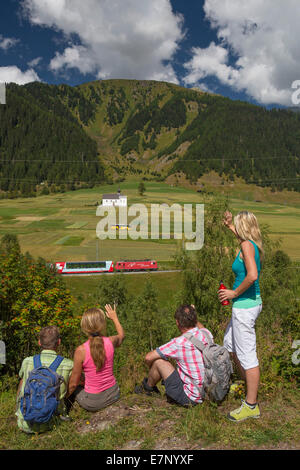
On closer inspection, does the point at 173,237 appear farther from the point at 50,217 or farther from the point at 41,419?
the point at 41,419

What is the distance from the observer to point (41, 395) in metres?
3.54

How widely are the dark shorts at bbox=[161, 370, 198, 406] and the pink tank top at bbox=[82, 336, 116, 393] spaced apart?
33.0 inches

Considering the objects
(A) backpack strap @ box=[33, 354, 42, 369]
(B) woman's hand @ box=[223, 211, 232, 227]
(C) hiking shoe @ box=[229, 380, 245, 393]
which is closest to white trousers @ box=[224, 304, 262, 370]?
(C) hiking shoe @ box=[229, 380, 245, 393]

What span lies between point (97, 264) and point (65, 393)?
2194 inches

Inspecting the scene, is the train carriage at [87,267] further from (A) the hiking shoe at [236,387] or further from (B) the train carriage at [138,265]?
(A) the hiking shoe at [236,387]

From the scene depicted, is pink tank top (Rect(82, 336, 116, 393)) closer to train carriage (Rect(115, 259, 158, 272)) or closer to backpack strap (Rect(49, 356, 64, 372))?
backpack strap (Rect(49, 356, 64, 372))

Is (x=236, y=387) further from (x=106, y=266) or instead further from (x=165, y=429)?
(x=106, y=266)

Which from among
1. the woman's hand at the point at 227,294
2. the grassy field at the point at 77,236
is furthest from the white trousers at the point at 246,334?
the grassy field at the point at 77,236

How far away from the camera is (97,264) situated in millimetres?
58750

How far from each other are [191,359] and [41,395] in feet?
6.21

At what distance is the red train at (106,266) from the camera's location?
57.2 meters

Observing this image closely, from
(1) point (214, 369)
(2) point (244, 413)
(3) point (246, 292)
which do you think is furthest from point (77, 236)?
(2) point (244, 413)
